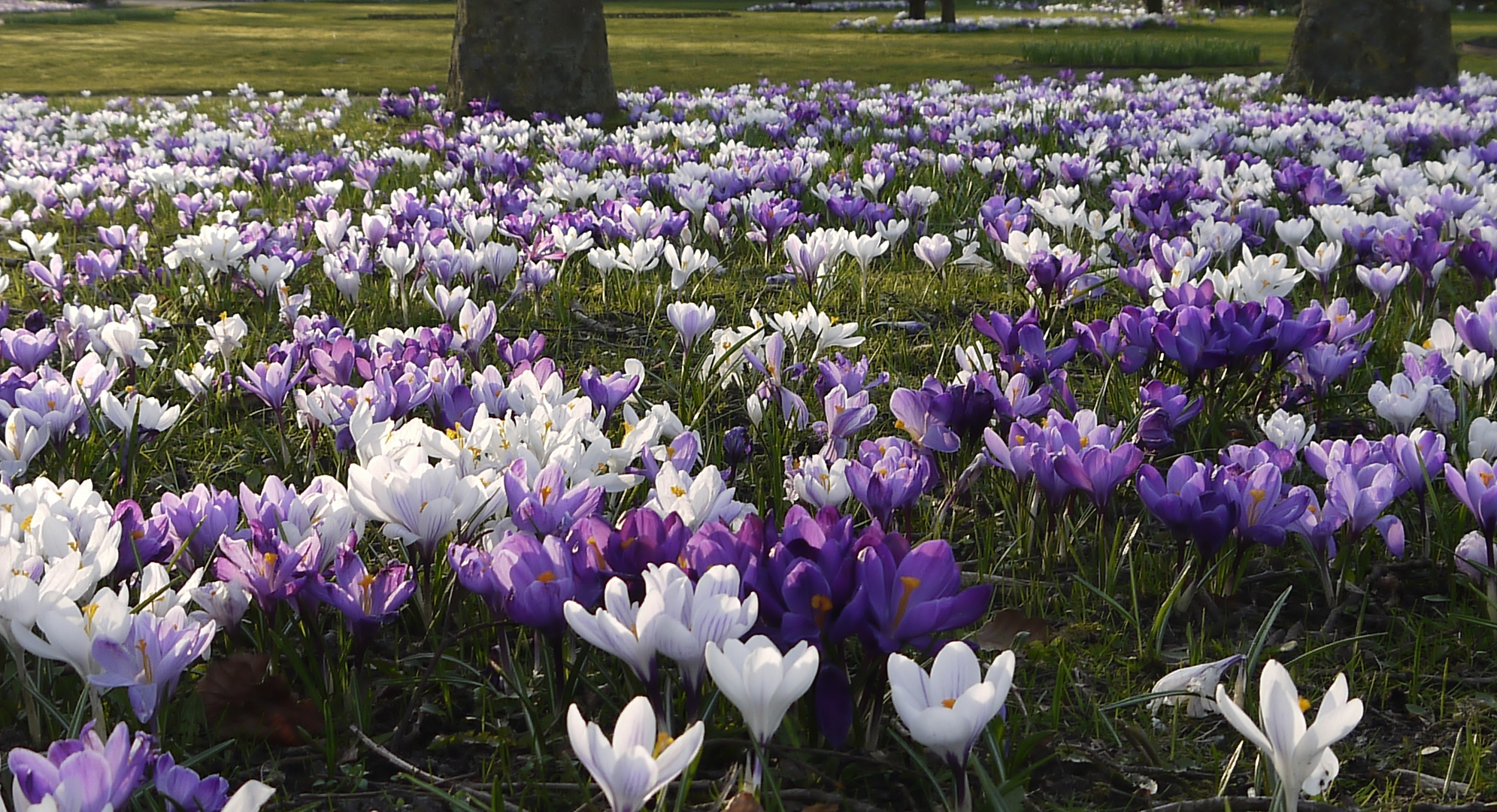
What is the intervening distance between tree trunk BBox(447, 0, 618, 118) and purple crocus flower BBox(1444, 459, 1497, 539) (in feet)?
28.7

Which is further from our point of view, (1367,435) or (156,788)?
(1367,435)

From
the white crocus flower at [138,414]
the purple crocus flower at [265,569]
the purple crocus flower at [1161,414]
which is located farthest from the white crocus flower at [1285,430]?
the white crocus flower at [138,414]

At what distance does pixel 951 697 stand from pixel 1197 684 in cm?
51

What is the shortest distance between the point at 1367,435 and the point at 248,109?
12.5 meters

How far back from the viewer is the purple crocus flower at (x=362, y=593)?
160 centimetres

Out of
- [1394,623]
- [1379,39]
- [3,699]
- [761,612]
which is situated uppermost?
[1379,39]

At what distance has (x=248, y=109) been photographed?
41.0 feet

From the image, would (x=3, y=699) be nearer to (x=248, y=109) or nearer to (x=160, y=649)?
(x=160, y=649)

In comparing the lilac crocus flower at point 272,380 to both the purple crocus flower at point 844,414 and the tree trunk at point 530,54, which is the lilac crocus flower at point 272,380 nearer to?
the purple crocus flower at point 844,414

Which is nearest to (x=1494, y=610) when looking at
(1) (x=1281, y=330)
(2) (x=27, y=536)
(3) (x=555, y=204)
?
(1) (x=1281, y=330)

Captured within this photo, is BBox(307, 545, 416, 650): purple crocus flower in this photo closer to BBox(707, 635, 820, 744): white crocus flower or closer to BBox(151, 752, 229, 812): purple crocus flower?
BBox(151, 752, 229, 812): purple crocus flower

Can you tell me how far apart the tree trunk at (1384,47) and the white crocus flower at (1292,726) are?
35.1ft

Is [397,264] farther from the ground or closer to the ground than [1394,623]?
farther from the ground

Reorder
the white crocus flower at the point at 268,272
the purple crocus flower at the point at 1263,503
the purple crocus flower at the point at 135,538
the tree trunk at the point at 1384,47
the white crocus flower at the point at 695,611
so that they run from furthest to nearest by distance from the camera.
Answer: the tree trunk at the point at 1384,47
the white crocus flower at the point at 268,272
the purple crocus flower at the point at 1263,503
the purple crocus flower at the point at 135,538
the white crocus flower at the point at 695,611
